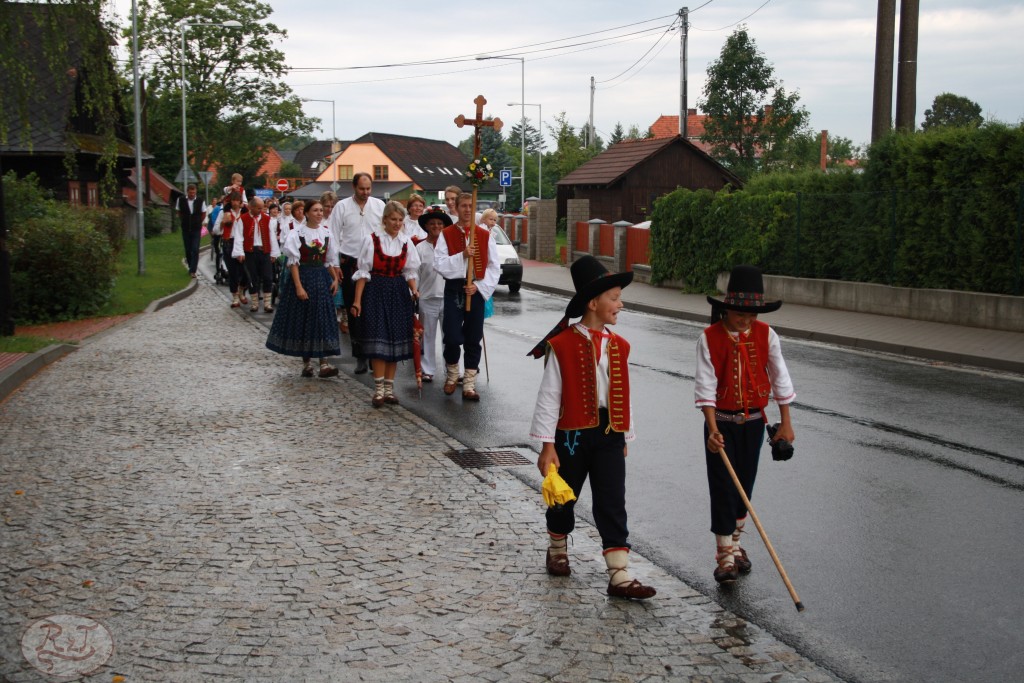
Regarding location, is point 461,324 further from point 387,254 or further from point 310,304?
point 310,304

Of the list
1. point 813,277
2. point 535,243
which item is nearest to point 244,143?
point 535,243

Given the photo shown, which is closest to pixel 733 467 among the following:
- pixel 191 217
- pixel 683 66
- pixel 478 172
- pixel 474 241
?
pixel 474 241

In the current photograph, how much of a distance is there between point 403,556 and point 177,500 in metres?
1.82

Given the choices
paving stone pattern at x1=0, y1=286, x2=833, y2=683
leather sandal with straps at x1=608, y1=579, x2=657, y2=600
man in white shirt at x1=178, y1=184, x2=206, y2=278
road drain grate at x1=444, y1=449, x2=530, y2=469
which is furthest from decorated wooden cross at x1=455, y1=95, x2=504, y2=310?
man in white shirt at x1=178, y1=184, x2=206, y2=278

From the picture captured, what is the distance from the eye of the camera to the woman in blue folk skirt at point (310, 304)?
38.7 feet

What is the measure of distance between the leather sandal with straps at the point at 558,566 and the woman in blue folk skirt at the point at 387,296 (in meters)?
4.87

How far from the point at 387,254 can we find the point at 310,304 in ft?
6.23

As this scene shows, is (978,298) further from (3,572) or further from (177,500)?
(3,572)

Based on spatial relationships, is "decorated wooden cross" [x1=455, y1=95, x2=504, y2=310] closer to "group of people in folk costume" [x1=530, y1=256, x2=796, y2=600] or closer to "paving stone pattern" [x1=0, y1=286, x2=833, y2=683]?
"paving stone pattern" [x1=0, y1=286, x2=833, y2=683]

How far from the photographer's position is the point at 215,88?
2557 inches

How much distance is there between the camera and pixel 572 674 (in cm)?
425

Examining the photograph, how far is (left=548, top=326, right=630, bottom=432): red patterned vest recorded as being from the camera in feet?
17.1

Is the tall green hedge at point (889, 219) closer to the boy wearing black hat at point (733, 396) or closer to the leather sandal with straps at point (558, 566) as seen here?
the boy wearing black hat at point (733, 396)

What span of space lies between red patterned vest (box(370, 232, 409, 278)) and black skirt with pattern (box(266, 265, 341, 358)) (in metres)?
1.66
